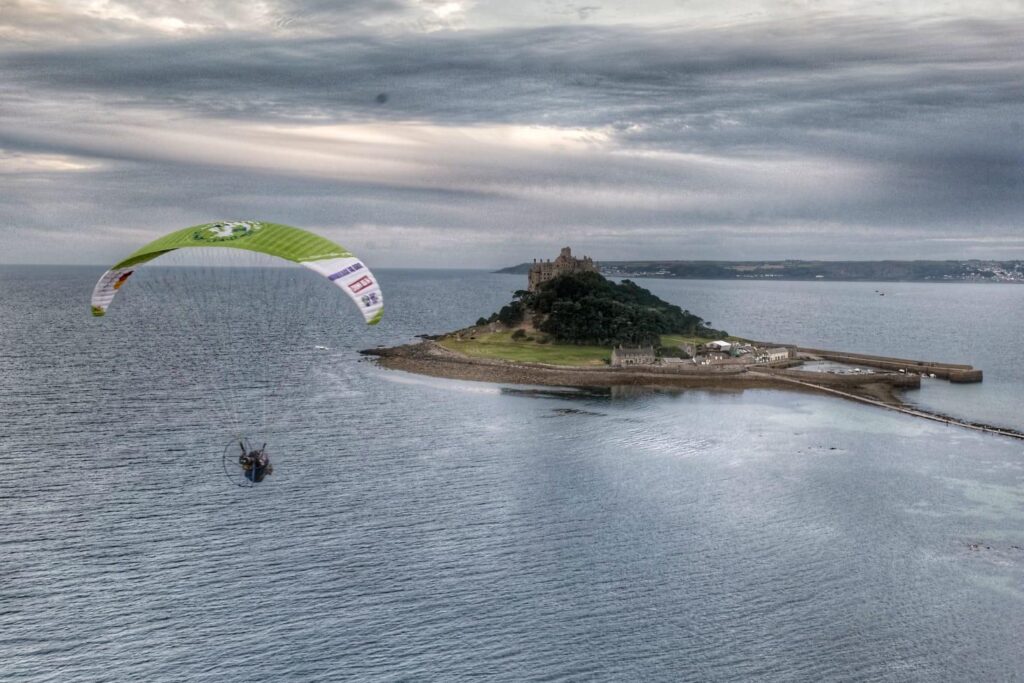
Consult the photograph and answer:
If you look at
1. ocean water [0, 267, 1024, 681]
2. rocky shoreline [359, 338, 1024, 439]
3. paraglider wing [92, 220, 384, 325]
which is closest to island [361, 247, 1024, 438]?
rocky shoreline [359, 338, 1024, 439]

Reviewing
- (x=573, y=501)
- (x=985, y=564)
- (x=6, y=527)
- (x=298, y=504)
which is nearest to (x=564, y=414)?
(x=573, y=501)

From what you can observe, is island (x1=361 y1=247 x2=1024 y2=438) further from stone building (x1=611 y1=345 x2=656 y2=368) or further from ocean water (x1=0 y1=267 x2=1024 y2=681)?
ocean water (x1=0 y1=267 x2=1024 y2=681)

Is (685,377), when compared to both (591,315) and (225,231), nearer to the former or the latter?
(591,315)

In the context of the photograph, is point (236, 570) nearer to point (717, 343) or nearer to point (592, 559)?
point (592, 559)

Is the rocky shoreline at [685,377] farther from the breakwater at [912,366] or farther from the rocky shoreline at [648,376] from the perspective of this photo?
the breakwater at [912,366]

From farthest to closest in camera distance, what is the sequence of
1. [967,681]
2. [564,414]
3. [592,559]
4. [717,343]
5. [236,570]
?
[717,343]
[564,414]
[592,559]
[236,570]
[967,681]

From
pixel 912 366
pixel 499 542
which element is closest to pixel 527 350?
pixel 912 366
